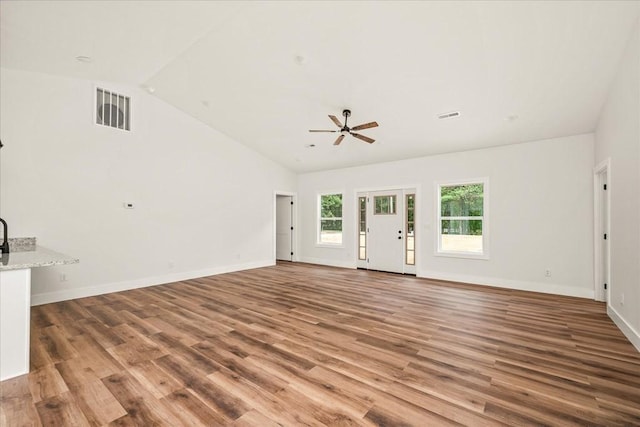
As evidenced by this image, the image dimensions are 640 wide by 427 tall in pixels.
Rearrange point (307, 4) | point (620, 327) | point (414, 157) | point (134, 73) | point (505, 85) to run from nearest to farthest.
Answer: point (307, 4), point (620, 327), point (505, 85), point (134, 73), point (414, 157)

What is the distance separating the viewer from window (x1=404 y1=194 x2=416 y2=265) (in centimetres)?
666

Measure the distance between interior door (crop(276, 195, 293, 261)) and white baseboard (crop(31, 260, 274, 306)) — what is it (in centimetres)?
182

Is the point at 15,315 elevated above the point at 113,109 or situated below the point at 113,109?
below

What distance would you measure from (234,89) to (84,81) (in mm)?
2482

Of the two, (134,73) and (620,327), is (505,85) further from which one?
(134,73)

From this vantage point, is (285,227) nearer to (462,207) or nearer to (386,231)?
(386,231)

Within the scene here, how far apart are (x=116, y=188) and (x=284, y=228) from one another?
4735 millimetres

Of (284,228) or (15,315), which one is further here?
(284,228)

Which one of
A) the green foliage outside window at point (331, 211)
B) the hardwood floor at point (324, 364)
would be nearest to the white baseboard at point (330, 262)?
the green foliage outside window at point (331, 211)

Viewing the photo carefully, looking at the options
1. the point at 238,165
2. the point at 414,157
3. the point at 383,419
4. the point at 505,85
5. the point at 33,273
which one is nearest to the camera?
the point at 383,419

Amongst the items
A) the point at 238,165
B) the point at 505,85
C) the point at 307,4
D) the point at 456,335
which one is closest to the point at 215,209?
the point at 238,165

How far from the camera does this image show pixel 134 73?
4.70m

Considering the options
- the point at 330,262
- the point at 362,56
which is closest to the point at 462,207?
the point at 330,262

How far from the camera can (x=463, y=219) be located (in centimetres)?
598
